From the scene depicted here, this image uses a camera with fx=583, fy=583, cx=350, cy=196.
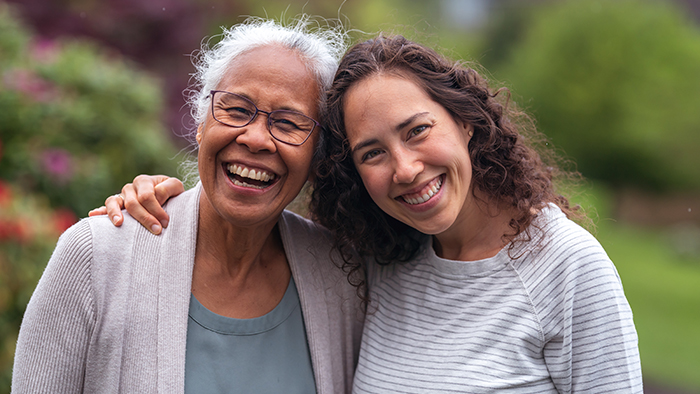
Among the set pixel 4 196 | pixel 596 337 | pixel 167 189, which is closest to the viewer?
pixel 596 337

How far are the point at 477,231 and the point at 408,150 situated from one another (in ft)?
1.49

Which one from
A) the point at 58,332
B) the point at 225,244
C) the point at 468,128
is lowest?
the point at 58,332

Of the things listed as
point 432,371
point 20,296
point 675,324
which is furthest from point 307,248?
point 675,324

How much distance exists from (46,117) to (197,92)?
7.44ft

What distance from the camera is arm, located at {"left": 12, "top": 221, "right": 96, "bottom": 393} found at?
1.86m

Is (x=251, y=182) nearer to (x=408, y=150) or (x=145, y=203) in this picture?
(x=145, y=203)

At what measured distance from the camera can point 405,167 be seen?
79.8 inches

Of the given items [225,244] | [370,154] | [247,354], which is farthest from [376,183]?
[247,354]

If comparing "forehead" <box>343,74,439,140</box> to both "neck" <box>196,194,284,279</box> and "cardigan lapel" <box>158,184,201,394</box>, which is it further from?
"cardigan lapel" <box>158,184,201,394</box>

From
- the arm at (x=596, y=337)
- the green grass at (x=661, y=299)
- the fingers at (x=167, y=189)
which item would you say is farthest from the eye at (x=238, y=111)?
the green grass at (x=661, y=299)

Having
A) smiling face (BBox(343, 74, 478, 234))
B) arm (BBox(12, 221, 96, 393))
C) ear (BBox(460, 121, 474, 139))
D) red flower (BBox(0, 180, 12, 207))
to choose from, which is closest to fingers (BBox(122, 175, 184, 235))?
arm (BBox(12, 221, 96, 393))

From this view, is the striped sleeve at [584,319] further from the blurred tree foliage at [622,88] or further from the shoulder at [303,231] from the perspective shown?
the blurred tree foliage at [622,88]

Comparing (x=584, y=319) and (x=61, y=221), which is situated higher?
(x=584, y=319)

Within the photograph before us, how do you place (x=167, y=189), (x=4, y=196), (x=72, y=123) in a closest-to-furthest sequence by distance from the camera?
1. (x=167, y=189)
2. (x=4, y=196)
3. (x=72, y=123)
